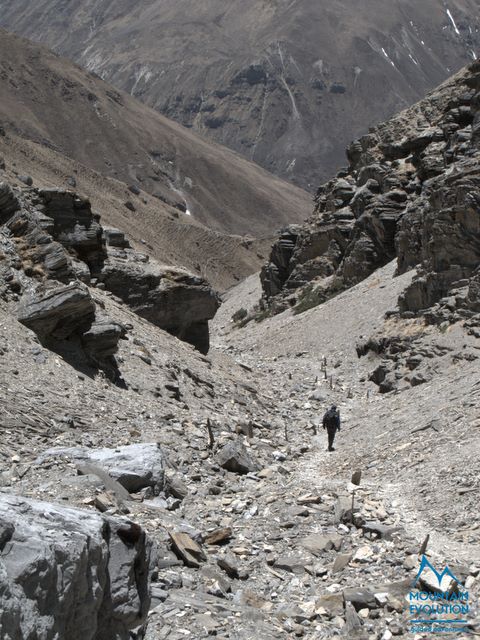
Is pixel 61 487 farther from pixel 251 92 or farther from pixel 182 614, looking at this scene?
pixel 251 92

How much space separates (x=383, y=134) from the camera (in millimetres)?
41906

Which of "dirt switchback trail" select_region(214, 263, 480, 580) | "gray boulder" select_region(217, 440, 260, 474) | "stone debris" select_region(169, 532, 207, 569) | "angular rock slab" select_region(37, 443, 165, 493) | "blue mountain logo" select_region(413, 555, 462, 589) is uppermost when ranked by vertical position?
"angular rock slab" select_region(37, 443, 165, 493)

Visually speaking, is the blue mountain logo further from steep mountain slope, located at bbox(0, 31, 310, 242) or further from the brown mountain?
steep mountain slope, located at bbox(0, 31, 310, 242)

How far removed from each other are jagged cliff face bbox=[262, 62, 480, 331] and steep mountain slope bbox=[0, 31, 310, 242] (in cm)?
6304

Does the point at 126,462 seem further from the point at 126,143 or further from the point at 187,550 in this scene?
the point at 126,143

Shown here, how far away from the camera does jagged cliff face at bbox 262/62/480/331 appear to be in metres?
23.0

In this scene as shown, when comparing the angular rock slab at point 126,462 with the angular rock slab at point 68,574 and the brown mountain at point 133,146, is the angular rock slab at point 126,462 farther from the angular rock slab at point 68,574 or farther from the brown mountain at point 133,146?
the brown mountain at point 133,146

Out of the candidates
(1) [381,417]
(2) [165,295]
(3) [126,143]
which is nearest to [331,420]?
(1) [381,417]

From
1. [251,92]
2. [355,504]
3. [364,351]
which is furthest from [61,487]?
[251,92]

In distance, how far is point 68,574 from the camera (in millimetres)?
5477

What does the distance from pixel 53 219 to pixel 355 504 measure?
11.9 meters

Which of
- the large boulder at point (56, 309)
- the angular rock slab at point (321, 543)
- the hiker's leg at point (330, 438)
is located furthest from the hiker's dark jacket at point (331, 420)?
the angular rock slab at point (321, 543)

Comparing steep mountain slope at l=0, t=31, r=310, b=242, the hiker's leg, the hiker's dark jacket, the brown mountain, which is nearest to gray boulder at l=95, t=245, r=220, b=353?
the hiker's dark jacket

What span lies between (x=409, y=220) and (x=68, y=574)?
2790 centimetres
